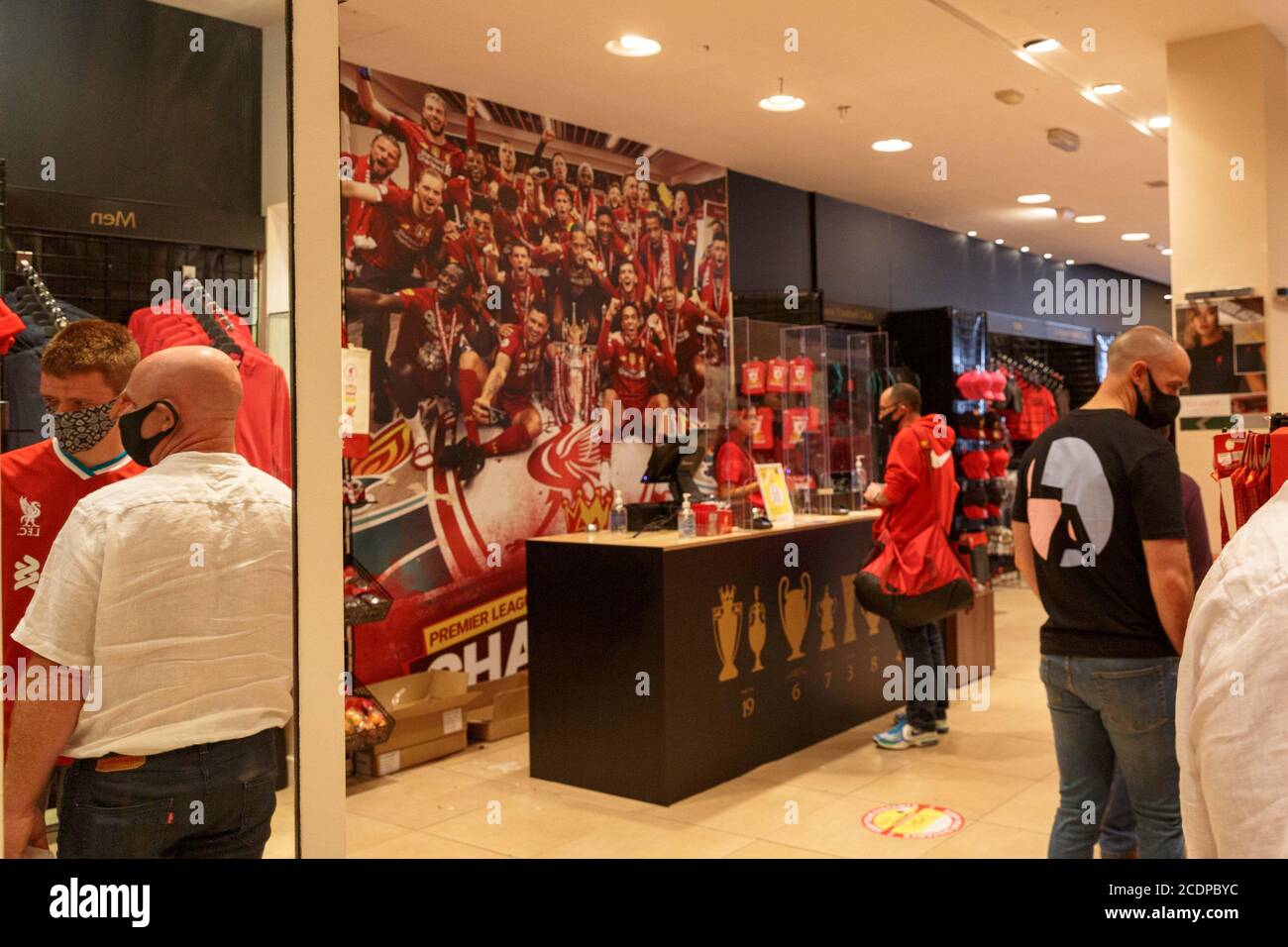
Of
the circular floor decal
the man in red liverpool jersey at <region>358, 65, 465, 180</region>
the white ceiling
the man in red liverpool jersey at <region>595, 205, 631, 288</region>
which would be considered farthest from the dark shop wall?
the circular floor decal

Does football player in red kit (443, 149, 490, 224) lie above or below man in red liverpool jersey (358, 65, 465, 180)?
below

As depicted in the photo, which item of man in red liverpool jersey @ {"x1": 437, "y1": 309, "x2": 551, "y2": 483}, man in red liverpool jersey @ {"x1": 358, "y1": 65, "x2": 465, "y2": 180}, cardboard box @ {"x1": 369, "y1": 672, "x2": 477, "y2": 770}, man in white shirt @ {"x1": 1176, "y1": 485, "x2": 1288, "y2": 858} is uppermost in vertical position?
man in red liverpool jersey @ {"x1": 358, "y1": 65, "x2": 465, "y2": 180}

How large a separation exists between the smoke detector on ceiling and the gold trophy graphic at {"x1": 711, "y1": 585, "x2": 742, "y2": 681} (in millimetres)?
3886

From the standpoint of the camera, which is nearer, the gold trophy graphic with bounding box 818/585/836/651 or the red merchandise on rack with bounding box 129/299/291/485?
the red merchandise on rack with bounding box 129/299/291/485

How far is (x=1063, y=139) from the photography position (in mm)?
6824

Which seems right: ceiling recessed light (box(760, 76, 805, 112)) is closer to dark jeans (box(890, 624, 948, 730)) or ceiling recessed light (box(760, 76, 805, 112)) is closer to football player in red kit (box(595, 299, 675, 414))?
football player in red kit (box(595, 299, 675, 414))

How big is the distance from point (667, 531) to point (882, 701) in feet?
6.08

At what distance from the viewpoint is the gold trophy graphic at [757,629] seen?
195 inches

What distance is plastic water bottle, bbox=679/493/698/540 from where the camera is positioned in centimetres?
484

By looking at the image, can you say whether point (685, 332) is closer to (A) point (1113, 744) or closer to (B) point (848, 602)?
(B) point (848, 602)

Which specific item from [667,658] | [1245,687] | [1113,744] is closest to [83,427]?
[1245,687]

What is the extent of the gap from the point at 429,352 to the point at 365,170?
0.95 meters

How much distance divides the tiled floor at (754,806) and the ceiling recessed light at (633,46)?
11.1 ft
